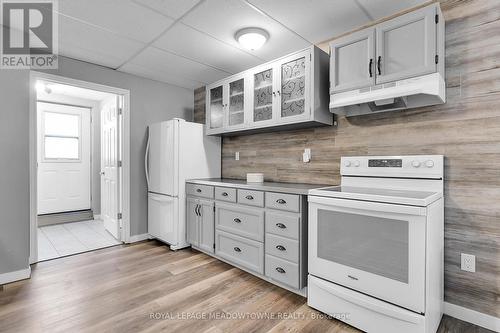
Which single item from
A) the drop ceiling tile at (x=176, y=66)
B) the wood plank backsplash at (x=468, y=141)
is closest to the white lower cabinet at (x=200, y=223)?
the drop ceiling tile at (x=176, y=66)

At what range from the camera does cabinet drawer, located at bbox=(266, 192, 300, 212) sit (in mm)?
2157

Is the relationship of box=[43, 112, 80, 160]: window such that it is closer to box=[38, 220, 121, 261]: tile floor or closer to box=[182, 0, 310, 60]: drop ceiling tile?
box=[38, 220, 121, 261]: tile floor

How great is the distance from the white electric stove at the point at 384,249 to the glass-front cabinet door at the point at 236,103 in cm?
144

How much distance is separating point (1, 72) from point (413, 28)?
11.5ft

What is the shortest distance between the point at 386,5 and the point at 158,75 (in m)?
2.83

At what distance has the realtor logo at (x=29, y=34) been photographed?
2.14 meters

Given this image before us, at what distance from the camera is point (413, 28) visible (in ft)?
5.97

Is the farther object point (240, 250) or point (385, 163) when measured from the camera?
point (240, 250)

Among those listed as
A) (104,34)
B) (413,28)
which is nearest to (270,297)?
(413,28)

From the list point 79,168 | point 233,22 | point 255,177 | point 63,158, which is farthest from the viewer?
point 79,168

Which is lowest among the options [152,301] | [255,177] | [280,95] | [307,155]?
[152,301]

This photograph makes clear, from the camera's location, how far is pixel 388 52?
1.93 meters

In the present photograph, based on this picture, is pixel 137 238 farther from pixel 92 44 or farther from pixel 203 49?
pixel 203 49

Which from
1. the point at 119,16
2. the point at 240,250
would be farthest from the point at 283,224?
the point at 119,16
